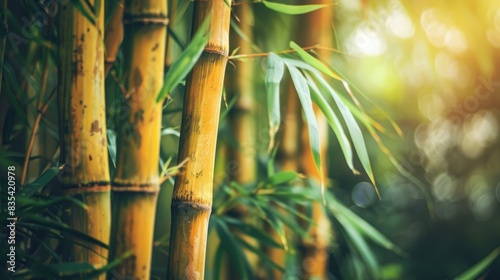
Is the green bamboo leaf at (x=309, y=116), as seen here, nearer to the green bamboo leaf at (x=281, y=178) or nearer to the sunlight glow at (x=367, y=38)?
the green bamboo leaf at (x=281, y=178)

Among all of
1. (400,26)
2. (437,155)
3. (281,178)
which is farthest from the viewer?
(437,155)

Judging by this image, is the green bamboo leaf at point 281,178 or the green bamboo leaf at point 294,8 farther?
the green bamboo leaf at point 281,178

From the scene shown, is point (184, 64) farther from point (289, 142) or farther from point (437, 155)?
point (437, 155)

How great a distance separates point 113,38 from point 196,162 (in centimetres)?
21

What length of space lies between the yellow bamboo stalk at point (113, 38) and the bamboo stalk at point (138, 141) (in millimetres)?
125

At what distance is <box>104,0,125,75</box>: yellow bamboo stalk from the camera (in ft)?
2.25

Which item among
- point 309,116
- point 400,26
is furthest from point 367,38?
point 309,116

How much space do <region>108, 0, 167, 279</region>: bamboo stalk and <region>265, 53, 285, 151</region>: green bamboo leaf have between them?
14cm

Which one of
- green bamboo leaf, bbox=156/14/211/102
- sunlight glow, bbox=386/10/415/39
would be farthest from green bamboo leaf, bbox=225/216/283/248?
sunlight glow, bbox=386/10/415/39

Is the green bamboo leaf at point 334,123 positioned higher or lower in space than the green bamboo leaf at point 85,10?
lower

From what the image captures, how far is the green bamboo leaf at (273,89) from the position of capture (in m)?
0.64

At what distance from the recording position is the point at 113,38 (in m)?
0.69

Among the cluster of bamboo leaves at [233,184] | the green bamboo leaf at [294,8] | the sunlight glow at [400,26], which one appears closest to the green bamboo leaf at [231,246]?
the cluster of bamboo leaves at [233,184]

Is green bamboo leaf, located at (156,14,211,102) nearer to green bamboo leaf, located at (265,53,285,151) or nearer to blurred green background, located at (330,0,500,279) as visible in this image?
green bamboo leaf, located at (265,53,285,151)
